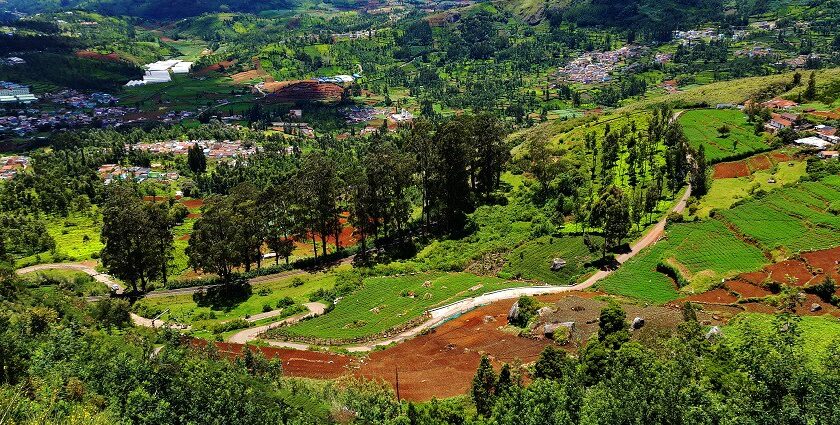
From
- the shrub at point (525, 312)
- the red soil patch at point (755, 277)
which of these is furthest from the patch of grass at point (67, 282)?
the red soil patch at point (755, 277)

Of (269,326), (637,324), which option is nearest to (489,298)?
(637,324)

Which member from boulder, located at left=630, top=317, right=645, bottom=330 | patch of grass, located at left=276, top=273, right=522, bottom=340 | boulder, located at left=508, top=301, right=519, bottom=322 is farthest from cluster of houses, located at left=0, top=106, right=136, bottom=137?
boulder, located at left=630, top=317, right=645, bottom=330

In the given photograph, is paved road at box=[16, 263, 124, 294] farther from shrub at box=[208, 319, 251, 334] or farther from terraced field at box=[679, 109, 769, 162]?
terraced field at box=[679, 109, 769, 162]

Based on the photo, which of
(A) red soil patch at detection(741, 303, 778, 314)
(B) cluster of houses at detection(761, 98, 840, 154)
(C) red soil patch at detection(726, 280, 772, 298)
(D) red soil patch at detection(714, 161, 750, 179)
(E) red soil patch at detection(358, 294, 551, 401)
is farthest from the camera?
(B) cluster of houses at detection(761, 98, 840, 154)

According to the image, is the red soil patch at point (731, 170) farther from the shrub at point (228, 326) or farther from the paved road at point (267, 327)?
the shrub at point (228, 326)

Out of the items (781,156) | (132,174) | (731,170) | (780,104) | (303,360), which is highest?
(780,104)

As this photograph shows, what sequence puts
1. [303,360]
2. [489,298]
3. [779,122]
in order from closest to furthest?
[303,360] → [489,298] → [779,122]

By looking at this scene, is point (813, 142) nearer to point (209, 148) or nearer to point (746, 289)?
point (746, 289)
